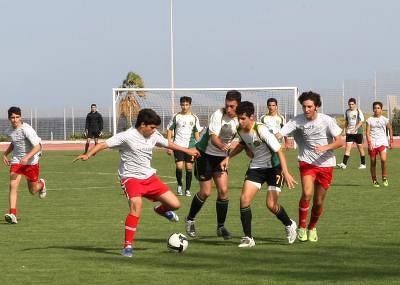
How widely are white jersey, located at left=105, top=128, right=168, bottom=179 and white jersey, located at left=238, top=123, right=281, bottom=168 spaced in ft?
4.00

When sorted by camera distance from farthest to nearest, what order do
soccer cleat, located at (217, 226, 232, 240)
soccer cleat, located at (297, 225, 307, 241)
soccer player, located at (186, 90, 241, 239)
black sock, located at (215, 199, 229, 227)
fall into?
black sock, located at (215, 199, 229, 227)
soccer player, located at (186, 90, 241, 239)
soccer cleat, located at (217, 226, 232, 240)
soccer cleat, located at (297, 225, 307, 241)

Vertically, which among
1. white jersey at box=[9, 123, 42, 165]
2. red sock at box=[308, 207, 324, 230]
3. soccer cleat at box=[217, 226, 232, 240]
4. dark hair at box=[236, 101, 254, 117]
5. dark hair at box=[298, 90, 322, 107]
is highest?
dark hair at box=[298, 90, 322, 107]

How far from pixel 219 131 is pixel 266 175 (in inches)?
42.8

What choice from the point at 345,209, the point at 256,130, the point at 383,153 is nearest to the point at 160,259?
the point at 256,130

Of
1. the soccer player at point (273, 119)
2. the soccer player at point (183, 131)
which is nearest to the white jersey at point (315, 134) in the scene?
the soccer player at point (183, 131)

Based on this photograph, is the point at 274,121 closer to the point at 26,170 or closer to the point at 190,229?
the point at 26,170

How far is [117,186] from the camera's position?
24016mm

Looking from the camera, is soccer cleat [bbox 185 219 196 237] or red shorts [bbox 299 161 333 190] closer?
red shorts [bbox 299 161 333 190]

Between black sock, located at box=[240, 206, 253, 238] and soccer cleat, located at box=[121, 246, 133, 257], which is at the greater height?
black sock, located at box=[240, 206, 253, 238]

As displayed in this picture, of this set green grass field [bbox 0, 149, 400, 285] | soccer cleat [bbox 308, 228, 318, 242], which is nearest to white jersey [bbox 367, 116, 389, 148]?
green grass field [bbox 0, 149, 400, 285]

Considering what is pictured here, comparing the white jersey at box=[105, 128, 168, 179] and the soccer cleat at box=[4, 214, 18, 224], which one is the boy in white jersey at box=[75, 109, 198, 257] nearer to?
the white jersey at box=[105, 128, 168, 179]

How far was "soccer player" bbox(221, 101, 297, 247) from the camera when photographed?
40.7 feet

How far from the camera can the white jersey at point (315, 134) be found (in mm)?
12906

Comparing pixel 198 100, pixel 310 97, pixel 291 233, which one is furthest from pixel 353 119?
pixel 291 233
